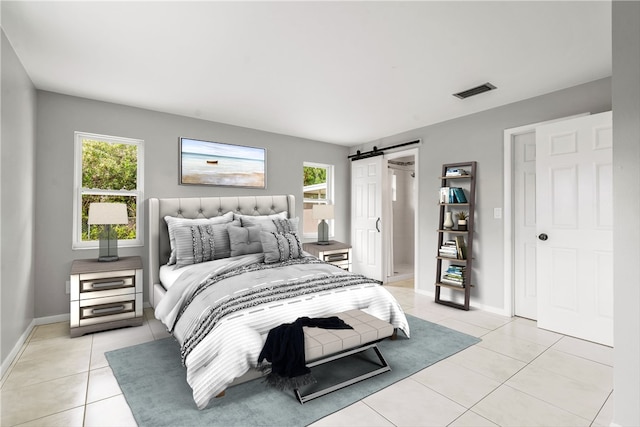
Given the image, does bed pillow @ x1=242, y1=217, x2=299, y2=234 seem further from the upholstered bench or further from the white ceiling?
the upholstered bench

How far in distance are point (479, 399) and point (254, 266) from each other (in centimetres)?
211

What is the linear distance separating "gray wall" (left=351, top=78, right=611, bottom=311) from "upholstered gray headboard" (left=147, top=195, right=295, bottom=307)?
2.23 meters

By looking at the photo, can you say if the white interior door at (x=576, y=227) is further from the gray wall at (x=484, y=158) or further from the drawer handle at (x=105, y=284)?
the drawer handle at (x=105, y=284)

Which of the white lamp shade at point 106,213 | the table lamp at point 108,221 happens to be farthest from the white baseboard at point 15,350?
the white lamp shade at point 106,213

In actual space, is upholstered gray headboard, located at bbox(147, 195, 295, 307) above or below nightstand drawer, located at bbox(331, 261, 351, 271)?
above

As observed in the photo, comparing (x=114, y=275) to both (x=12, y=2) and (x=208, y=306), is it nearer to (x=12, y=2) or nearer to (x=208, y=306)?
(x=208, y=306)

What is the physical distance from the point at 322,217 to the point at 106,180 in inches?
112

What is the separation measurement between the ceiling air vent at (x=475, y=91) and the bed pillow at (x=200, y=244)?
9.79ft

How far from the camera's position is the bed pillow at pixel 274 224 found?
12.5 feet

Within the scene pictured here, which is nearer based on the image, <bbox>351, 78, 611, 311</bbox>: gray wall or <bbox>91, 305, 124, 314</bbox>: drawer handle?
<bbox>91, 305, 124, 314</bbox>: drawer handle

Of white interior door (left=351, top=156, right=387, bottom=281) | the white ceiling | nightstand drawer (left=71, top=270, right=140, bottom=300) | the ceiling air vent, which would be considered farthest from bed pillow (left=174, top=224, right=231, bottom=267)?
the ceiling air vent

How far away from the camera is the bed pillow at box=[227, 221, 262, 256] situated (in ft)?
11.3

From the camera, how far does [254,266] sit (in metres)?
3.11

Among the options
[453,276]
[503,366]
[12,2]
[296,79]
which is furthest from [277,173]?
[503,366]
